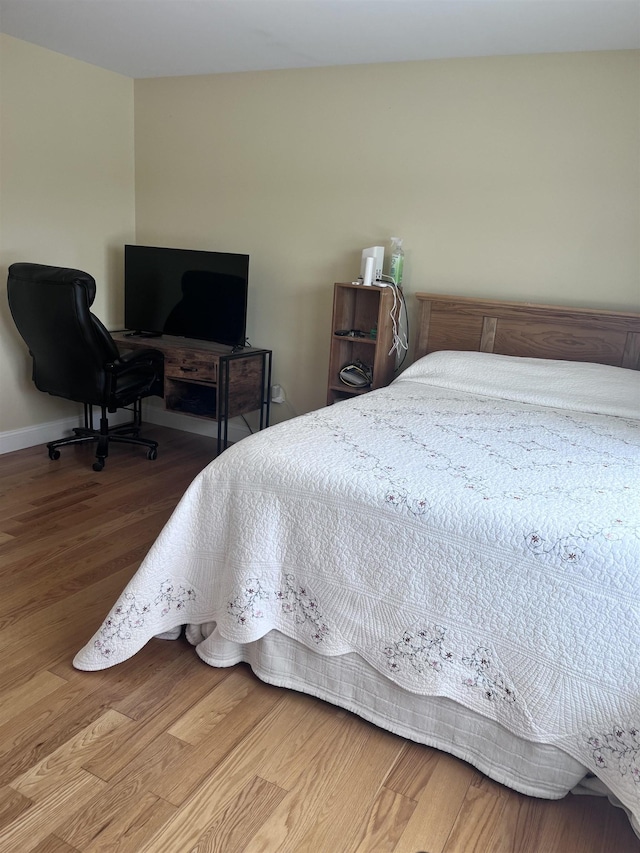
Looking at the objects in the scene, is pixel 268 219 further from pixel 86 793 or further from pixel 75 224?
pixel 86 793

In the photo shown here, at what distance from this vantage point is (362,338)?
11.3ft

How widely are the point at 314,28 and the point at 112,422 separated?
2699mm

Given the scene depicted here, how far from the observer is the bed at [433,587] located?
1.51 metres

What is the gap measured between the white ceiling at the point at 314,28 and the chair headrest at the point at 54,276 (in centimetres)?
115

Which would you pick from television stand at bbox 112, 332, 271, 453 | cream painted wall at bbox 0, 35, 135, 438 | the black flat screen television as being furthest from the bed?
cream painted wall at bbox 0, 35, 135, 438

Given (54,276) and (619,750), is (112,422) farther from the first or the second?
(619,750)

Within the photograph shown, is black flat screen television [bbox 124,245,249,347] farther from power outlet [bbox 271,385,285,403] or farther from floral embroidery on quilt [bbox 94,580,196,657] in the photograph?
floral embroidery on quilt [bbox 94,580,196,657]

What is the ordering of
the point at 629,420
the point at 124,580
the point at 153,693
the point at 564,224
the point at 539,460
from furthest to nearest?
1. the point at 564,224
2. the point at 629,420
3. the point at 124,580
4. the point at 539,460
5. the point at 153,693

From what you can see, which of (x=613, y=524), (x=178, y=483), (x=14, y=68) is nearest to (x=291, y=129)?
(x=14, y=68)

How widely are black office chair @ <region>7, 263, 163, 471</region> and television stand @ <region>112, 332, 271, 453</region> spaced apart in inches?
4.6

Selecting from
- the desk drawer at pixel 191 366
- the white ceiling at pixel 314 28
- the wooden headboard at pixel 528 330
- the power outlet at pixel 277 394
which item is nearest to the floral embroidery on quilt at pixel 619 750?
the wooden headboard at pixel 528 330

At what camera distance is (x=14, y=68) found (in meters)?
3.46

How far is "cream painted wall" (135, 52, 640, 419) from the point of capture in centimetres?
308

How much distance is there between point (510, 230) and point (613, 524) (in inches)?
83.6
